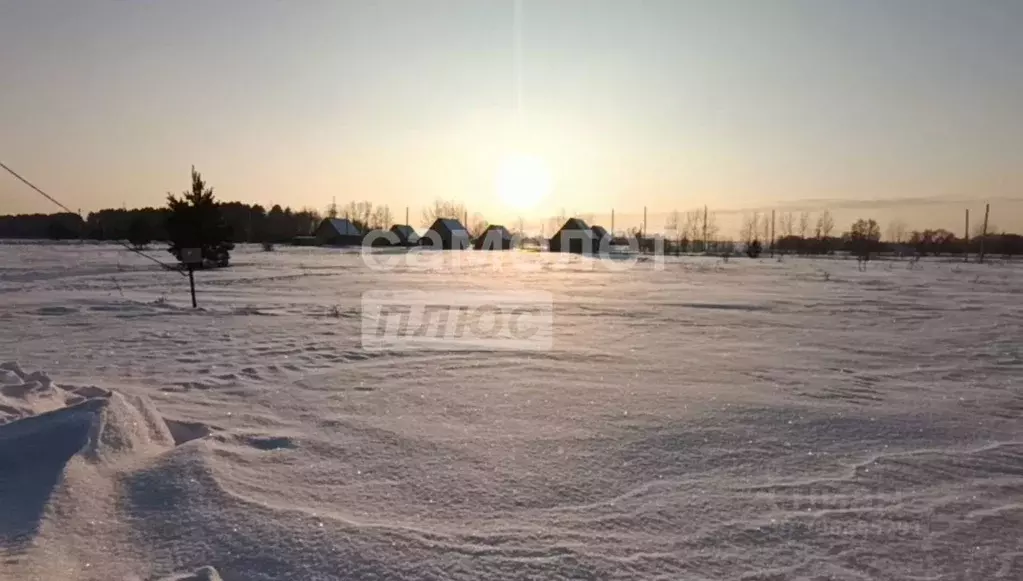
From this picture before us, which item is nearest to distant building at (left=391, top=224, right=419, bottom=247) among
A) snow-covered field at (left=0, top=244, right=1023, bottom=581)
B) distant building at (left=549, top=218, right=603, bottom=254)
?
distant building at (left=549, top=218, right=603, bottom=254)

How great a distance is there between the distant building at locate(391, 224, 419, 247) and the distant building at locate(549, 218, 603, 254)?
21223 mm

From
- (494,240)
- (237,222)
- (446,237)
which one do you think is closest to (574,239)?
(494,240)

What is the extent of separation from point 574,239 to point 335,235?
29930mm

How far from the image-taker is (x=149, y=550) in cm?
238

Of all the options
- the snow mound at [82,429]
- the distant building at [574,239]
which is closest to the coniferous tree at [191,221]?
the snow mound at [82,429]

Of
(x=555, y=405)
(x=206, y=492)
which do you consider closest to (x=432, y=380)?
(x=555, y=405)

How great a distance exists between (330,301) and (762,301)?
33.7ft

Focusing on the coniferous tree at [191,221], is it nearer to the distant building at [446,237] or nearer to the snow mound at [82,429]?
the snow mound at [82,429]

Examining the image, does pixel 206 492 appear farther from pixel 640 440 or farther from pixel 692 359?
pixel 692 359

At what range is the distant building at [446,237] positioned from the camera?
225 ft

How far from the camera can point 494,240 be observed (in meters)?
70.9

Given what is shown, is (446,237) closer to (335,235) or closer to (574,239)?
(335,235)

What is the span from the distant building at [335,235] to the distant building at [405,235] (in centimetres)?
555

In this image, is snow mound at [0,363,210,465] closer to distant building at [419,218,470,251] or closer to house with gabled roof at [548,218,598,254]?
house with gabled roof at [548,218,598,254]
